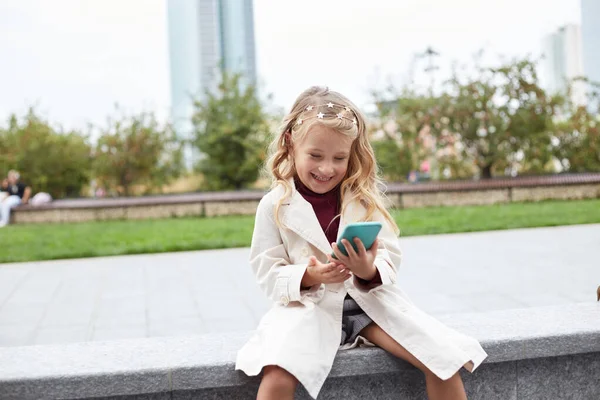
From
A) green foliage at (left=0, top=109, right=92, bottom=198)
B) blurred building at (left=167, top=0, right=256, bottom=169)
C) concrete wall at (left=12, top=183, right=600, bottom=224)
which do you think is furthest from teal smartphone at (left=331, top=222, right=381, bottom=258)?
blurred building at (left=167, top=0, right=256, bottom=169)

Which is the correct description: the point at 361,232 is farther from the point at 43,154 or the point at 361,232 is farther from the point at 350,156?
the point at 43,154

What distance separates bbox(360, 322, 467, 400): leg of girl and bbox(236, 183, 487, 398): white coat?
0.12 feet

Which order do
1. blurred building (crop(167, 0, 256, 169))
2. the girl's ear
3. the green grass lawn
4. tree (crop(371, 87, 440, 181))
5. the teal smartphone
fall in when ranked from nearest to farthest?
the teal smartphone < the girl's ear < the green grass lawn < tree (crop(371, 87, 440, 181)) < blurred building (crop(167, 0, 256, 169))

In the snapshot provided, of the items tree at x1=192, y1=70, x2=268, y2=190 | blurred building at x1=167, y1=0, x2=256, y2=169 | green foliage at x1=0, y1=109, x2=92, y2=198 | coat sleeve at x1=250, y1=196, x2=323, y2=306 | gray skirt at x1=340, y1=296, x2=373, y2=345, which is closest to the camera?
coat sleeve at x1=250, y1=196, x2=323, y2=306

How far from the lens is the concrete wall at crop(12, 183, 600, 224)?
46.6 ft

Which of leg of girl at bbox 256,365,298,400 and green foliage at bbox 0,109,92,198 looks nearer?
leg of girl at bbox 256,365,298,400

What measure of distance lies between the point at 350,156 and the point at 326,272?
541 millimetres

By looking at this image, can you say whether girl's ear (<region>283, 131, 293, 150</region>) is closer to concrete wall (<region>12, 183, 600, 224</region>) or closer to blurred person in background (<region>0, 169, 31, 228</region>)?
concrete wall (<region>12, 183, 600, 224</region>)

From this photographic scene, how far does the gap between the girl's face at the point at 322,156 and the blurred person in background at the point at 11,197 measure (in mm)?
13545

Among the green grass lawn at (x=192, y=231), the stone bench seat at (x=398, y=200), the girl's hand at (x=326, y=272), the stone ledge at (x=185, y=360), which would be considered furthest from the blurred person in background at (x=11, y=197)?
the girl's hand at (x=326, y=272)

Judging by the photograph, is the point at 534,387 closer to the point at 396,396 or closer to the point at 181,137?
the point at 396,396

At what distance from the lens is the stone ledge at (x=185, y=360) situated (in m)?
2.18

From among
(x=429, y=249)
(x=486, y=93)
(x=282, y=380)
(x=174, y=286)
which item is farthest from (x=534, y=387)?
(x=486, y=93)

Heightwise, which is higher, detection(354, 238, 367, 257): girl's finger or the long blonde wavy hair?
the long blonde wavy hair
